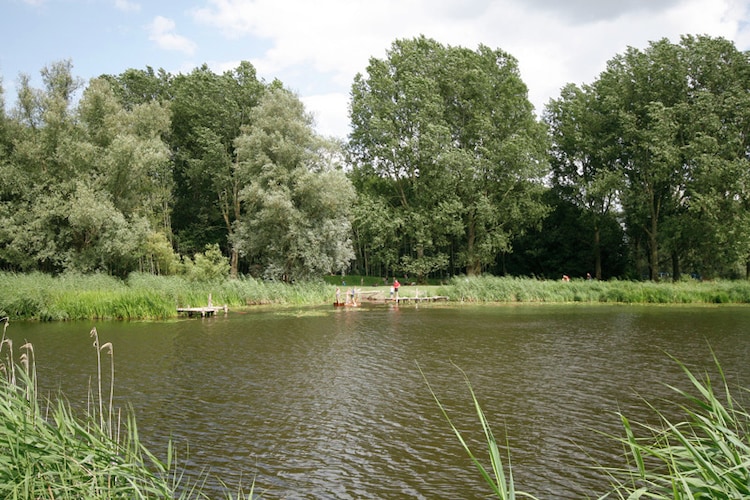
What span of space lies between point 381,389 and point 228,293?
2103 cm

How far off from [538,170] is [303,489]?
44.7 m

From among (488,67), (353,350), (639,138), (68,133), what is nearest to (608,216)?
(639,138)

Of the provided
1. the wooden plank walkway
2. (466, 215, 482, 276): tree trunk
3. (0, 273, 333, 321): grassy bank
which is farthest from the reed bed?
(0, 273, 333, 321): grassy bank

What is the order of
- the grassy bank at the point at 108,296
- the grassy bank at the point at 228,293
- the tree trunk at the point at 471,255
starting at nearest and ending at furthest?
the grassy bank at the point at 108,296, the grassy bank at the point at 228,293, the tree trunk at the point at 471,255

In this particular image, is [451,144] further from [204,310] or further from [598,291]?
[204,310]

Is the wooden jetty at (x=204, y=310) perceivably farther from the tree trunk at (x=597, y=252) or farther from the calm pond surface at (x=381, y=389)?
the tree trunk at (x=597, y=252)

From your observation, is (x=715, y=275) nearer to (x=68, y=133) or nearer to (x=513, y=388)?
(x=513, y=388)

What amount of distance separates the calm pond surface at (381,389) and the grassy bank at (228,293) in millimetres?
1887

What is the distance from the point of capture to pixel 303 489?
804 centimetres

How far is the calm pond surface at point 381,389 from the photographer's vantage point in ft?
28.8

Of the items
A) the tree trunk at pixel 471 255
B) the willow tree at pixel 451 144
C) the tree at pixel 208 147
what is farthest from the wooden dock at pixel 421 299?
the tree at pixel 208 147

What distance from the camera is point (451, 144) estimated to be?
4956 cm

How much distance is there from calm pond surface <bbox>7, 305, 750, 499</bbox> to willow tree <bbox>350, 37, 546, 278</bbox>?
75.8 ft

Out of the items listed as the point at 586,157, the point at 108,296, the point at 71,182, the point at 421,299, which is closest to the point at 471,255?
the point at 421,299
